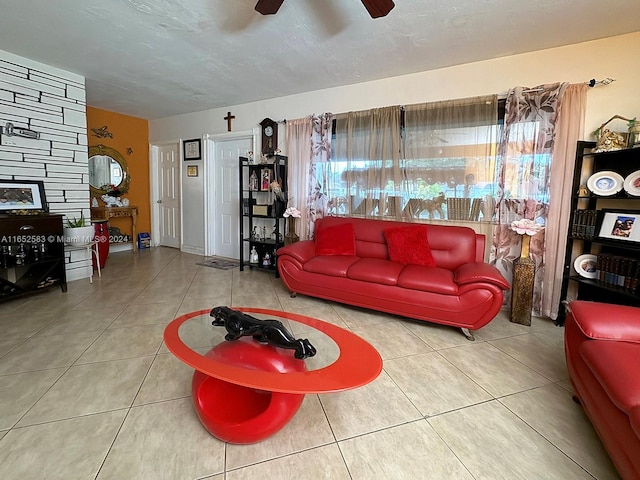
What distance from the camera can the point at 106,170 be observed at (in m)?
5.09

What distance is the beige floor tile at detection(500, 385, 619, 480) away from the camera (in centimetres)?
129

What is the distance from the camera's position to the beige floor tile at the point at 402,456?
121 cm

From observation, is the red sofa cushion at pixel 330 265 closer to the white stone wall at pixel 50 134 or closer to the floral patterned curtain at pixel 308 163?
the floral patterned curtain at pixel 308 163

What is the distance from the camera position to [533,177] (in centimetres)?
279

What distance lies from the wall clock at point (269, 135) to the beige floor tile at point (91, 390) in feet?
10.2

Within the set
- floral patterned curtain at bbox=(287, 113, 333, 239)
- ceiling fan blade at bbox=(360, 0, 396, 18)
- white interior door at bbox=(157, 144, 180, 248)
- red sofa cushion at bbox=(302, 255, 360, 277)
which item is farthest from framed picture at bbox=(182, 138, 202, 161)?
ceiling fan blade at bbox=(360, 0, 396, 18)

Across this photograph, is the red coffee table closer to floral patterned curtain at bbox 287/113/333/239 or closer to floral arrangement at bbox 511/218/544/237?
floral arrangement at bbox 511/218/544/237

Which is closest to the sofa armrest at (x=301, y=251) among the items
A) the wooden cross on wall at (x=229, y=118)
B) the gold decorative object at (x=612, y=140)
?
the wooden cross on wall at (x=229, y=118)

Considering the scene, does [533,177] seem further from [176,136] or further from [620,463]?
[176,136]

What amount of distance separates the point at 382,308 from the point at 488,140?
193cm

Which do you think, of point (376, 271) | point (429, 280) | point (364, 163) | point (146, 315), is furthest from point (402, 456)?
point (364, 163)

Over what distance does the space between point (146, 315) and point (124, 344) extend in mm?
544

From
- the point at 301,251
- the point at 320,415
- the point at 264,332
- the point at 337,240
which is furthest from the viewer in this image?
the point at 337,240

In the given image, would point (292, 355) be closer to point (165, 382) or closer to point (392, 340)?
point (165, 382)
